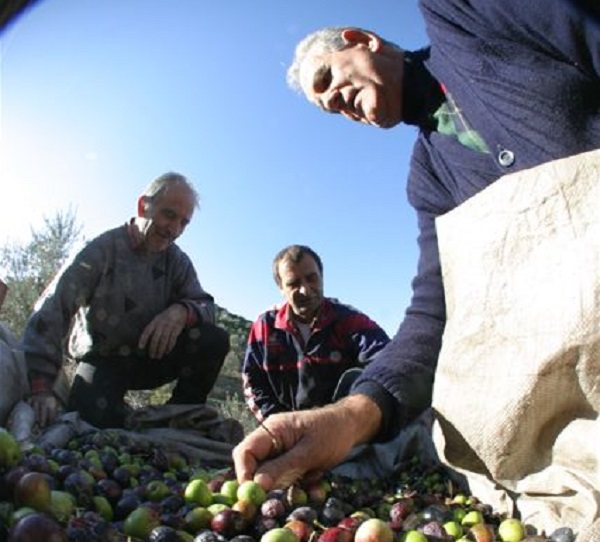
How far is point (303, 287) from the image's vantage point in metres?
5.41

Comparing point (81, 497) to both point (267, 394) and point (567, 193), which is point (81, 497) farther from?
point (267, 394)

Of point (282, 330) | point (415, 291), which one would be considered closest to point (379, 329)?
point (282, 330)

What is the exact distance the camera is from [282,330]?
545 cm

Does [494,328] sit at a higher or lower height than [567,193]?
lower

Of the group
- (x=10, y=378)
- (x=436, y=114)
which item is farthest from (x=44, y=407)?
(x=436, y=114)

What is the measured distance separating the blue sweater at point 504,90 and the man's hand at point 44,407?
7.33 ft

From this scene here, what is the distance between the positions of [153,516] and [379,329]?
11.6 ft

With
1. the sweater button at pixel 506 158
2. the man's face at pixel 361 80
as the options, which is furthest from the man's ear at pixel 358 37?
the sweater button at pixel 506 158

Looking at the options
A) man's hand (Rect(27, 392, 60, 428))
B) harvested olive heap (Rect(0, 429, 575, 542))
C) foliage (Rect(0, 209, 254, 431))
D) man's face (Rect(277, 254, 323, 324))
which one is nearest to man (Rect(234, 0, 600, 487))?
harvested olive heap (Rect(0, 429, 575, 542))

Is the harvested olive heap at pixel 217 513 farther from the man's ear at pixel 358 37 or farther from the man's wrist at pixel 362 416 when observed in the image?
the man's ear at pixel 358 37

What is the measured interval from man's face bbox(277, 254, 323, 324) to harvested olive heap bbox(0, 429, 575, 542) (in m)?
3.17

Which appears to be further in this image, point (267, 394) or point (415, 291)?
point (267, 394)

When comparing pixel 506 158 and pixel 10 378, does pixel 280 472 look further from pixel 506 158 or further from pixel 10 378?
pixel 10 378

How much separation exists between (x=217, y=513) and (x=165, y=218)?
132 inches
